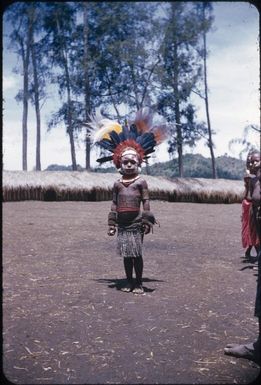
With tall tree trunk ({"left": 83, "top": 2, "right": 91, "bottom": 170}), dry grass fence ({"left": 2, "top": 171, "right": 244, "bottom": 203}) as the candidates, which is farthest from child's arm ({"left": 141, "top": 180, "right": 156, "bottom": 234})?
tall tree trunk ({"left": 83, "top": 2, "right": 91, "bottom": 170})

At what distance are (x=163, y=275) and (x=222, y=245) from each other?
3.25 meters

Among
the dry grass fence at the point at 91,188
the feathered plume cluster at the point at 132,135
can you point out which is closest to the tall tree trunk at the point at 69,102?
the dry grass fence at the point at 91,188

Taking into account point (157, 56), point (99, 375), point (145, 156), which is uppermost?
point (157, 56)

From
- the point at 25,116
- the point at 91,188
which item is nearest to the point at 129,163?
the point at 91,188

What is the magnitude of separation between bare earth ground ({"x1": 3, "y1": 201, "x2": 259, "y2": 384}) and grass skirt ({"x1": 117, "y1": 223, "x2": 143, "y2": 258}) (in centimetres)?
53

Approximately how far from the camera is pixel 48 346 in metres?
3.70

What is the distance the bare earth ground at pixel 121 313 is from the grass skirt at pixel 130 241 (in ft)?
1.74

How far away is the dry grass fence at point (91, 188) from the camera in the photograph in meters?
17.3

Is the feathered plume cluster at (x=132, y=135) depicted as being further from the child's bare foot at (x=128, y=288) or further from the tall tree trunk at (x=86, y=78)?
the tall tree trunk at (x=86, y=78)

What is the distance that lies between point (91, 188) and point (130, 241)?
42.3 feet

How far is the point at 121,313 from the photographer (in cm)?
460

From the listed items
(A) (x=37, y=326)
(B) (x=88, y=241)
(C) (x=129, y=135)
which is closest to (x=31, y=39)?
(B) (x=88, y=241)

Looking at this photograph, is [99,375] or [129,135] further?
[129,135]

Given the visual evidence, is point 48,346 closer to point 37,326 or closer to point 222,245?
point 37,326
